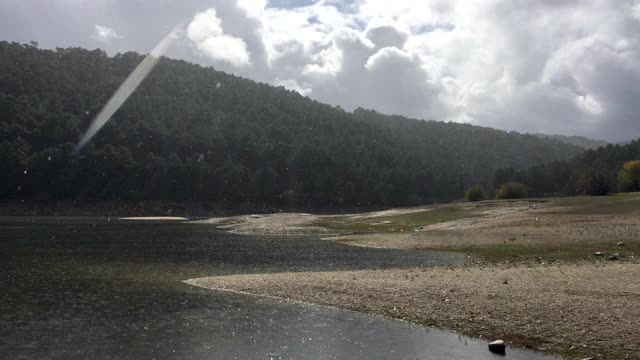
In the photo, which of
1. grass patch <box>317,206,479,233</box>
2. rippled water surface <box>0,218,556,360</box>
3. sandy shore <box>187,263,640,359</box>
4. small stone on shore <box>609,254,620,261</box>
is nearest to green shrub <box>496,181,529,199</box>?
grass patch <box>317,206,479,233</box>

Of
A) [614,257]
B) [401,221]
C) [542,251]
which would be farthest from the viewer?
[401,221]

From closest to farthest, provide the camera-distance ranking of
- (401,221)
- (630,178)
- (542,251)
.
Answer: (542,251)
(401,221)
(630,178)

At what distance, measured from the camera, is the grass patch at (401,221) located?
287ft

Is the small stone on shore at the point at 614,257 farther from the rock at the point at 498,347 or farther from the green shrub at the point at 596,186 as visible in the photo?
the green shrub at the point at 596,186

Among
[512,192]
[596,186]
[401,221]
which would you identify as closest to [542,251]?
Answer: [401,221]

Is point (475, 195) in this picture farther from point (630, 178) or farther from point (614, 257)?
point (614, 257)

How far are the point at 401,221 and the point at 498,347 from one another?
7795 cm

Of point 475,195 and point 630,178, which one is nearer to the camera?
point 475,195

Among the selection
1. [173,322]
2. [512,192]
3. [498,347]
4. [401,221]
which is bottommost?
[498,347]

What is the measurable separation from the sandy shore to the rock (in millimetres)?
1049

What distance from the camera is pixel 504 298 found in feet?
84.5

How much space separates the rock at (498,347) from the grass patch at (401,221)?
63.2 m

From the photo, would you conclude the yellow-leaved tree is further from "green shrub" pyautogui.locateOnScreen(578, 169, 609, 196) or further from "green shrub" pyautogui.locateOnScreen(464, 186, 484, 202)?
"green shrub" pyautogui.locateOnScreen(464, 186, 484, 202)

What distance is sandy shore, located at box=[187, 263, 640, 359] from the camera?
1955cm
